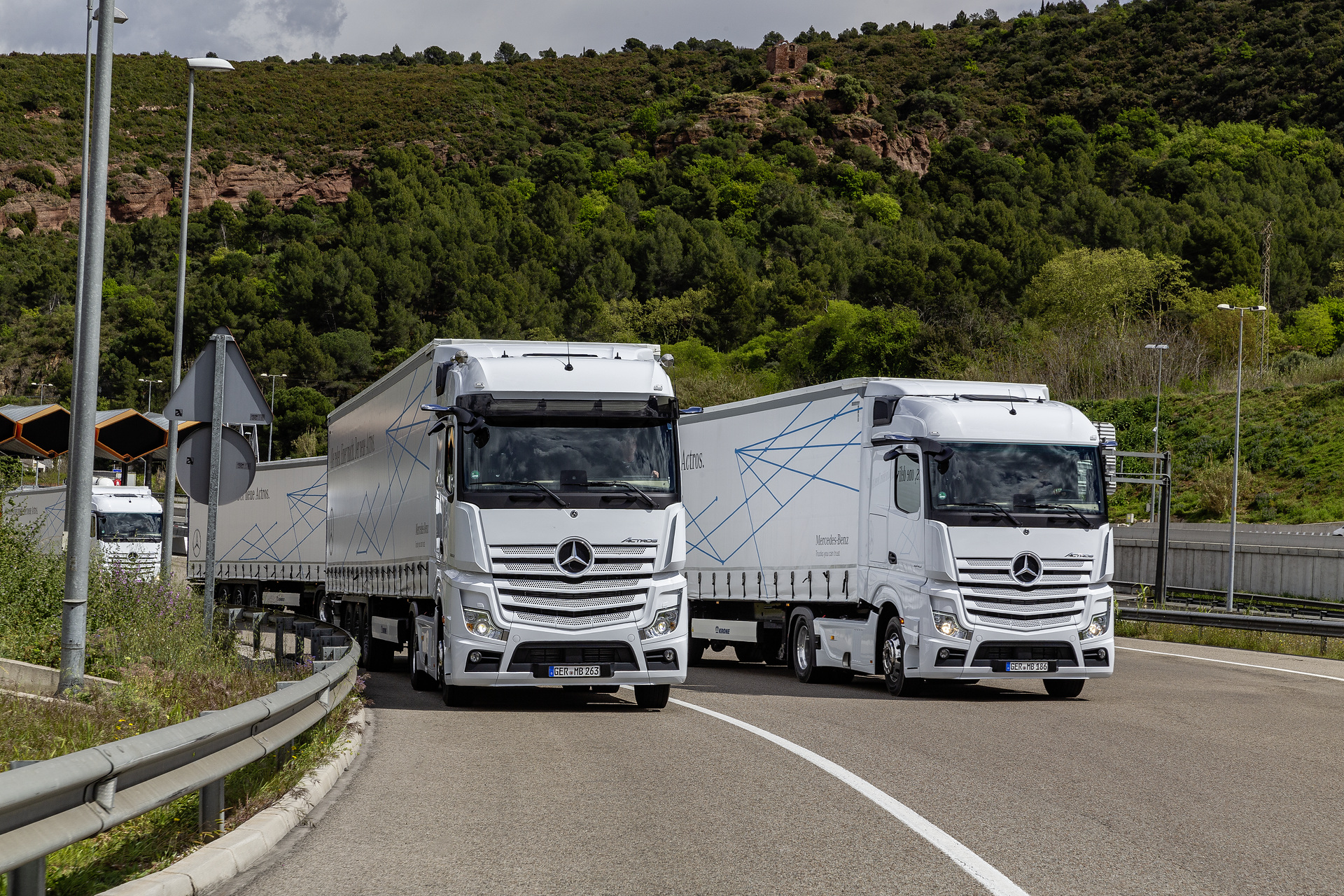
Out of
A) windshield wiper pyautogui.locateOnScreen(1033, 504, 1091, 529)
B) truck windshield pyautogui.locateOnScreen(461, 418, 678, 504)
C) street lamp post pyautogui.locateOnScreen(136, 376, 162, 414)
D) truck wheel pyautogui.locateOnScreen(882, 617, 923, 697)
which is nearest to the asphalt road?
truck wheel pyautogui.locateOnScreen(882, 617, 923, 697)

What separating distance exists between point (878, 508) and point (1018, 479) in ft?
5.24

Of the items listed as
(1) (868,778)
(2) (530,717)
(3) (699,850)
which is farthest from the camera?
(2) (530,717)

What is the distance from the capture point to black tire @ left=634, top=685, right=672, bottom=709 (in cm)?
1397

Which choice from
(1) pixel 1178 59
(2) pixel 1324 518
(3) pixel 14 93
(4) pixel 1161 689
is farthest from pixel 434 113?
(4) pixel 1161 689

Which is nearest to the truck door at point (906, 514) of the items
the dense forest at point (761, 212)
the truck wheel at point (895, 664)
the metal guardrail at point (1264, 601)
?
the truck wheel at point (895, 664)

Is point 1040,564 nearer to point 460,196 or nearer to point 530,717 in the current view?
point 530,717

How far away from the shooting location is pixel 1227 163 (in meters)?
124

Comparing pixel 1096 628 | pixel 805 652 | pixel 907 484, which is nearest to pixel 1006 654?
pixel 1096 628

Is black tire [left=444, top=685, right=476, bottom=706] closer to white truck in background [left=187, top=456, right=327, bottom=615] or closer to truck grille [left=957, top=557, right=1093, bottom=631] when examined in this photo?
truck grille [left=957, top=557, right=1093, bottom=631]

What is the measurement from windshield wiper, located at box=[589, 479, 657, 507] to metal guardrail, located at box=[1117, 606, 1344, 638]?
48.6 feet

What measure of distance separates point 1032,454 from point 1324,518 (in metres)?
47.5

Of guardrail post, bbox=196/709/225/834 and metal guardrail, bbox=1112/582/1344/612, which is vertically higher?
guardrail post, bbox=196/709/225/834

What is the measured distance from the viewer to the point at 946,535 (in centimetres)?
1490

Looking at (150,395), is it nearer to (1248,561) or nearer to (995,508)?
(1248,561)
